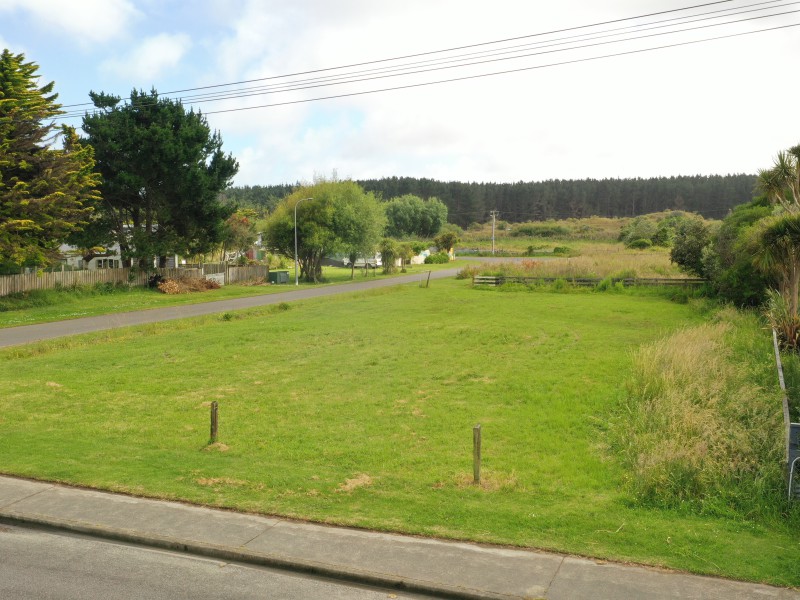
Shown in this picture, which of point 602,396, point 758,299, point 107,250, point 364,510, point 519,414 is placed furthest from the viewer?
point 107,250

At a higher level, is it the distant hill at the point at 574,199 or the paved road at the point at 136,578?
the distant hill at the point at 574,199

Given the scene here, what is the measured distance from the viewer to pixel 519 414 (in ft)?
47.8

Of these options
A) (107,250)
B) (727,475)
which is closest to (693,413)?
(727,475)

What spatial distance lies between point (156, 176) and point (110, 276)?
7.71m

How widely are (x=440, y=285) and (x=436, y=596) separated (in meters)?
46.5

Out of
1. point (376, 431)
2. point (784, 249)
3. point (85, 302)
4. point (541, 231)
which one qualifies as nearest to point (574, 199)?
point (541, 231)

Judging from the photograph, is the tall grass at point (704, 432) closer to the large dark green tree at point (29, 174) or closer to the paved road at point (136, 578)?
the paved road at point (136, 578)

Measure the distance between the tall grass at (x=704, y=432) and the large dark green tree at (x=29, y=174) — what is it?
29.5 m

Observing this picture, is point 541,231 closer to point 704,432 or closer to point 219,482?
point 704,432

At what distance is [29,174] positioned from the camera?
114ft

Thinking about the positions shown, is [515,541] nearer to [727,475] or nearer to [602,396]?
[727,475]

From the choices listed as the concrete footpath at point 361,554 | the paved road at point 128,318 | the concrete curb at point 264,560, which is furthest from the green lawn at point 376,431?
the paved road at point 128,318

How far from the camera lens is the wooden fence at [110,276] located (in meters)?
37.5

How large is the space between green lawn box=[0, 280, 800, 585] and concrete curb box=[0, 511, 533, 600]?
1234 millimetres
